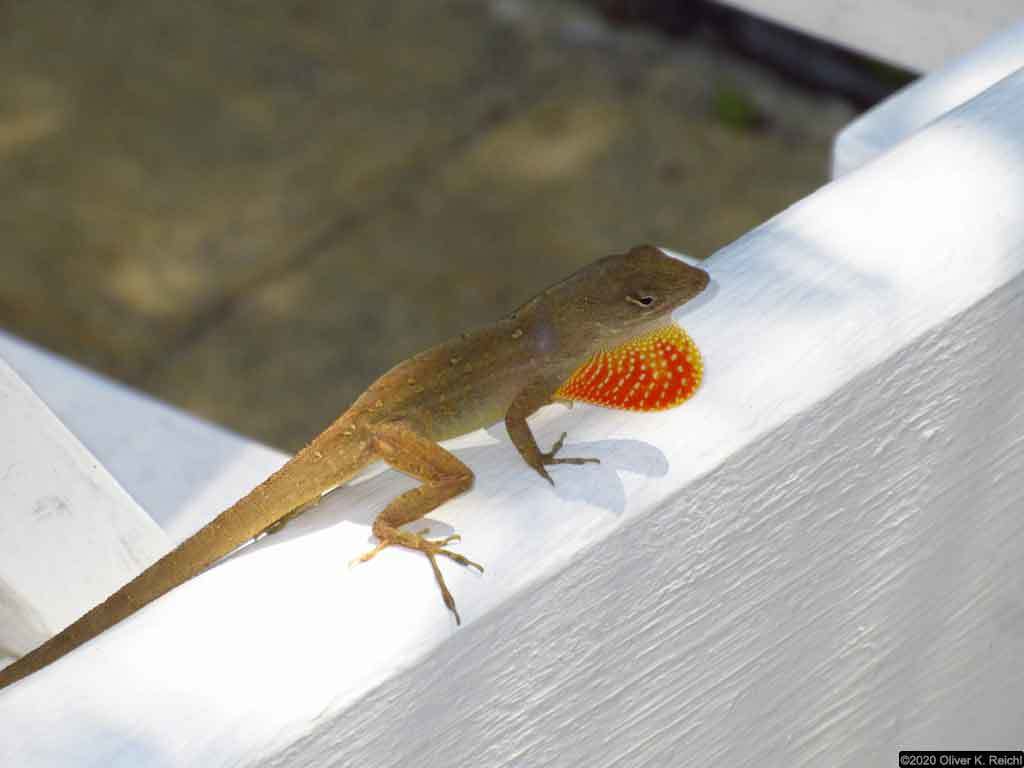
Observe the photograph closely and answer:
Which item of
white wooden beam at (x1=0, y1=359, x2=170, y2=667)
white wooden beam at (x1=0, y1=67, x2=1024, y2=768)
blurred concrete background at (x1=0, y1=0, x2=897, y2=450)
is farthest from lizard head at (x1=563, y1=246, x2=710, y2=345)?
blurred concrete background at (x1=0, y1=0, x2=897, y2=450)

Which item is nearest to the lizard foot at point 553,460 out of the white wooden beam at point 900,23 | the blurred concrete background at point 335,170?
the white wooden beam at point 900,23

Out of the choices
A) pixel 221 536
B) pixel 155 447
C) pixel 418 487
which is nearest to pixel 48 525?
pixel 221 536

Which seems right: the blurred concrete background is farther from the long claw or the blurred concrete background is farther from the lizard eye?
the long claw

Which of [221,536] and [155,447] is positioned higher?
[221,536]

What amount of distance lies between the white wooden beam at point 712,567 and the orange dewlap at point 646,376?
24 millimetres

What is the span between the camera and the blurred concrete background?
4922 millimetres

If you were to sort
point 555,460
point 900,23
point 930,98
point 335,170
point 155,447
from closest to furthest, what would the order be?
point 555,460 → point 930,98 → point 155,447 → point 900,23 → point 335,170

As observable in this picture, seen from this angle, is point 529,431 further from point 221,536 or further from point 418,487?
point 221,536

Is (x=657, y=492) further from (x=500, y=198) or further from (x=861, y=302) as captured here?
(x=500, y=198)

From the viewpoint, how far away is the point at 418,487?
5.13 ft

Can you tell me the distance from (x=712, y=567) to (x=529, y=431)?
245 mm

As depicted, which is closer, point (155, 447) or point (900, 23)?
point (155, 447)

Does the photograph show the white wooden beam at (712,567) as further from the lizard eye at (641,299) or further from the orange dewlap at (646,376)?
the lizard eye at (641,299)

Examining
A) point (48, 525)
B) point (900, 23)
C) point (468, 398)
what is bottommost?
point (900, 23)
